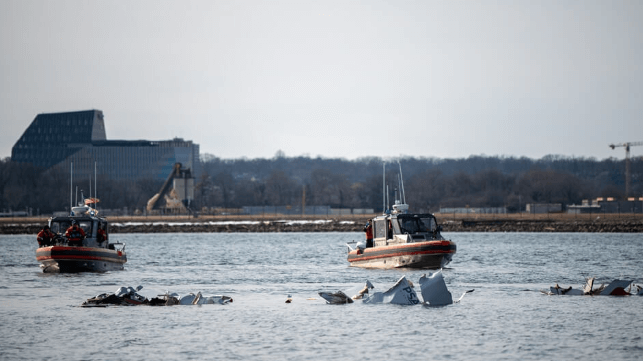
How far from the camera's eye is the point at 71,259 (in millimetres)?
46062

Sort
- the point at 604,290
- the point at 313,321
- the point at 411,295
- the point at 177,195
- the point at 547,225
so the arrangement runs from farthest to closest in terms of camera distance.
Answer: the point at 177,195 → the point at 547,225 → the point at 604,290 → the point at 411,295 → the point at 313,321

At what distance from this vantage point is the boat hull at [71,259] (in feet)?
150

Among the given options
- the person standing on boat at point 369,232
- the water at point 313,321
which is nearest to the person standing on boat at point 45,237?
the water at point 313,321

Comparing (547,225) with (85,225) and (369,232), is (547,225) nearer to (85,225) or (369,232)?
(369,232)

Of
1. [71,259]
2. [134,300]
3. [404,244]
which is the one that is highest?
[404,244]

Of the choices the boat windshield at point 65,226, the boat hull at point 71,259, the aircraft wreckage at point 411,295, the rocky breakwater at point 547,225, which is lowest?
the aircraft wreckage at point 411,295

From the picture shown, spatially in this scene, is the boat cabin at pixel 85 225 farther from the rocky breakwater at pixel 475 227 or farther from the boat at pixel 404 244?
the rocky breakwater at pixel 475 227

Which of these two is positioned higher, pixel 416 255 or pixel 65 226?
pixel 65 226

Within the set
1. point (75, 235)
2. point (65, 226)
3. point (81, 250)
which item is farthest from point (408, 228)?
point (65, 226)

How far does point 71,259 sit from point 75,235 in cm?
129

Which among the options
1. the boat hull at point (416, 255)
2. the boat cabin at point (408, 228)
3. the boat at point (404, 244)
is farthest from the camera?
the boat cabin at point (408, 228)

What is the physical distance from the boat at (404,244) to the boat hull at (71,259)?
13.3 m

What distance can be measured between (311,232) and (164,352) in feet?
319

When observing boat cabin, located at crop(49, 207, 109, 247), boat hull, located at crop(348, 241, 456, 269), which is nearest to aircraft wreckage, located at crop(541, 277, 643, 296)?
boat hull, located at crop(348, 241, 456, 269)
